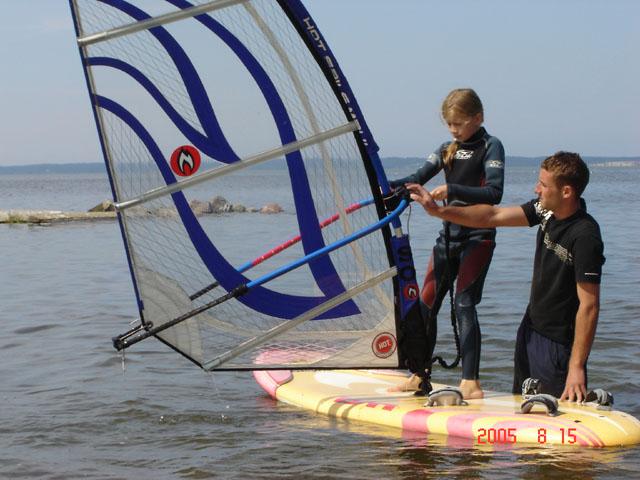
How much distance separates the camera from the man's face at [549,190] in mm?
5016

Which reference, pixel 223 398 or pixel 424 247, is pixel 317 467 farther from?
pixel 424 247

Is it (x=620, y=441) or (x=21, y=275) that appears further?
(x=21, y=275)

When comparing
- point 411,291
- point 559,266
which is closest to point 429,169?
point 411,291

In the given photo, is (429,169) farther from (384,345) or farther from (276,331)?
(276,331)

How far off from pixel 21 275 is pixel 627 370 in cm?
974

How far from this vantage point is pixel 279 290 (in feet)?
18.3

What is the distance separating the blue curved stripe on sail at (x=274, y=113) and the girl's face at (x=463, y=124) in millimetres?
878

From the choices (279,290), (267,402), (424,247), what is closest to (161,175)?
(279,290)

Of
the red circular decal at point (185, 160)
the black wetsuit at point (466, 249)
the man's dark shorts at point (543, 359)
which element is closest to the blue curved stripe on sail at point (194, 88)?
the red circular decal at point (185, 160)

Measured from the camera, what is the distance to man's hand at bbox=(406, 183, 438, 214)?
16.7 ft

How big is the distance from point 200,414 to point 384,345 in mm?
1403
